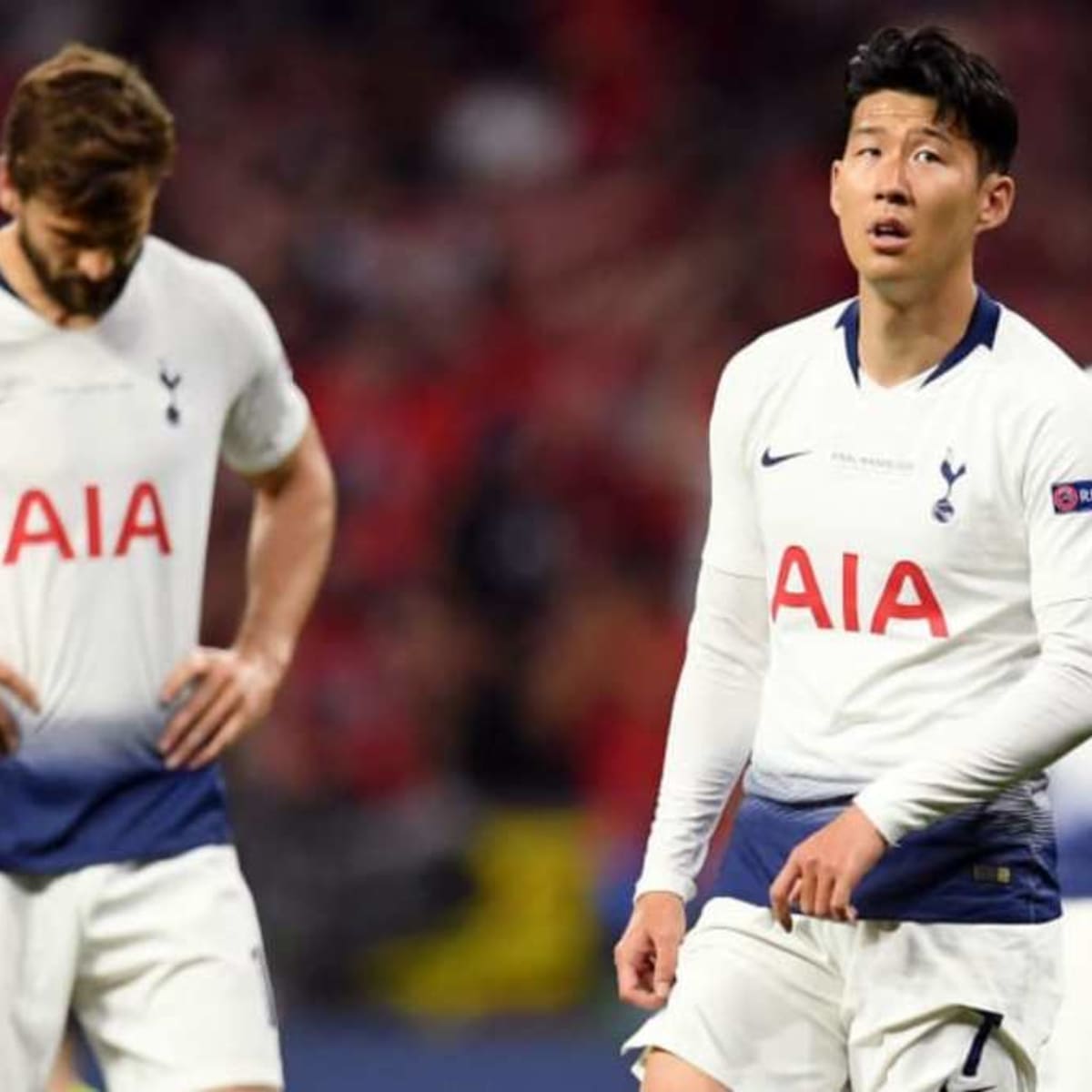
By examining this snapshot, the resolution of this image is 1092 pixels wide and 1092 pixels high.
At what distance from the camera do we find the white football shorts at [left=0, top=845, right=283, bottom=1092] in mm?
4430

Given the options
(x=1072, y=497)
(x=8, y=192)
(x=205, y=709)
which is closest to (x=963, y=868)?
(x=1072, y=497)

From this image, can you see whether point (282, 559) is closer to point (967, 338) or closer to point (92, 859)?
point (92, 859)

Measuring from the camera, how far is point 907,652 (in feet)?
13.4

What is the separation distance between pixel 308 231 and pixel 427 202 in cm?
44

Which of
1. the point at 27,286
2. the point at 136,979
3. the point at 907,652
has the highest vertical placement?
the point at 27,286

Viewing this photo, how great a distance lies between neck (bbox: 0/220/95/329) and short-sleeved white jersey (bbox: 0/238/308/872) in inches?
0.6

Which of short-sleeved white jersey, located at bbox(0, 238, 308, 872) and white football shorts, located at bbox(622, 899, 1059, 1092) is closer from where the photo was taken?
white football shorts, located at bbox(622, 899, 1059, 1092)

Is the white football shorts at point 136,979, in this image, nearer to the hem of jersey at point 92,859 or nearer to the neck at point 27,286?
the hem of jersey at point 92,859

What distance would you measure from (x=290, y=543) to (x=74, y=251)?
69 cm

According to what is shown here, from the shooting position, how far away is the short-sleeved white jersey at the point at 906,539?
401 cm

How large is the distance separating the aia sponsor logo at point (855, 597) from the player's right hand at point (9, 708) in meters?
1.02

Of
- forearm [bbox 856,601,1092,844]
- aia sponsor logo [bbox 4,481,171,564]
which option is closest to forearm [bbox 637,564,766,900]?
forearm [bbox 856,601,1092,844]

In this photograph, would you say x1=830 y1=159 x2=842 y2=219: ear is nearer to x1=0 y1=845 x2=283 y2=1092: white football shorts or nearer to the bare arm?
the bare arm

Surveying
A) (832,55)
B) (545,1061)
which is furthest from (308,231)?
(545,1061)
